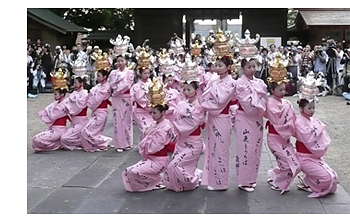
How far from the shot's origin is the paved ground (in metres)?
4.73

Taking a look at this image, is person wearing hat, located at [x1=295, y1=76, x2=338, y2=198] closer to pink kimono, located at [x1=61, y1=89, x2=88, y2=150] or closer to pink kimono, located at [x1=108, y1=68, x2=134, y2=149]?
pink kimono, located at [x1=108, y1=68, x2=134, y2=149]

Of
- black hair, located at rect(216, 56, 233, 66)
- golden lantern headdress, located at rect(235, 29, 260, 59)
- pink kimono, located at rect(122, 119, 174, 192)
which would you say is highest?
golden lantern headdress, located at rect(235, 29, 260, 59)

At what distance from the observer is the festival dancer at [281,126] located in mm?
5109

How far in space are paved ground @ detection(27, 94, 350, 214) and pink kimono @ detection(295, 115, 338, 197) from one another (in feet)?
0.44

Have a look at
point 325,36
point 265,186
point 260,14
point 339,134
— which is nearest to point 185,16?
point 260,14

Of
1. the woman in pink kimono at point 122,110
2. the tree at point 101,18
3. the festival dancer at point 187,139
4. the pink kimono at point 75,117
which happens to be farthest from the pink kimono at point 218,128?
the tree at point 101,18

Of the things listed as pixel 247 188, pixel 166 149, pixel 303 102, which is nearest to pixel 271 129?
pixel 303 102

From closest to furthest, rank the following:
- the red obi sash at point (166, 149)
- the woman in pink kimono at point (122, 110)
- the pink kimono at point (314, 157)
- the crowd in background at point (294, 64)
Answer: the pink kimono at point (314, 157)
the red obi sash at point (166, 149)
the woman in pink kimono at point (122, 110)
the crowd in background at point (294, 64)

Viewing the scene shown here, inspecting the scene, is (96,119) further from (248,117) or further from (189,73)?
(248,117)

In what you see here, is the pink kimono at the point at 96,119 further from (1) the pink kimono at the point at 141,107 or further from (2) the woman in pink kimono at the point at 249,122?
(2) the woman in pink kimono at the point at 249,122

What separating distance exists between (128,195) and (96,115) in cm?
272

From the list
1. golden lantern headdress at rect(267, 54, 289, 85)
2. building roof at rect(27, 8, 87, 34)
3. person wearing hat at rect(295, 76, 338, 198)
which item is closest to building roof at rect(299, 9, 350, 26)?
building roof at rect(27, 8, 87, 34)

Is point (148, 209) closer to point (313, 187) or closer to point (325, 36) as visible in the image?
point (313, 187)

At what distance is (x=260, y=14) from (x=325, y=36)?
2856mm
